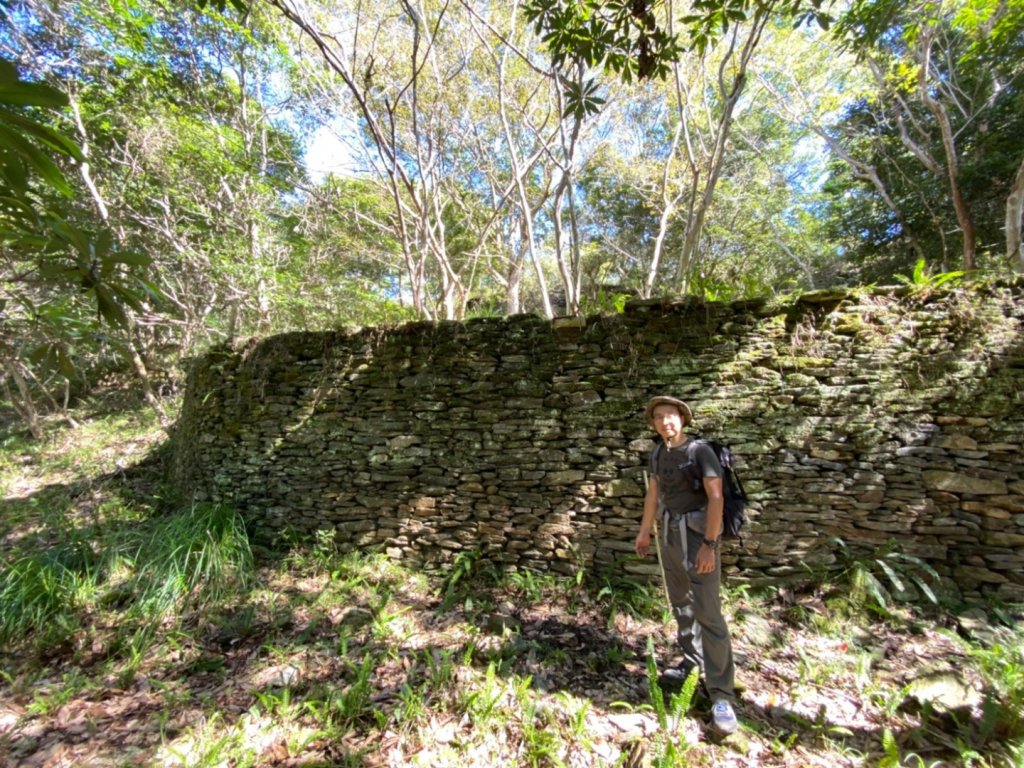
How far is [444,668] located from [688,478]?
187cm

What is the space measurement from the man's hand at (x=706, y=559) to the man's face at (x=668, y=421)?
619mm

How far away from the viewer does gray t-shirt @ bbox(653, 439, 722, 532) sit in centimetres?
231

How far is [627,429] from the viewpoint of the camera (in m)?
3.39

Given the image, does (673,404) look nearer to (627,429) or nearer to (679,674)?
(627,429)

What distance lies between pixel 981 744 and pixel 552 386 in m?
3.05

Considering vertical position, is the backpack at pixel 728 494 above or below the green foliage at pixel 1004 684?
above

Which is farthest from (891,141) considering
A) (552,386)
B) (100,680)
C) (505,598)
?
(100,680)

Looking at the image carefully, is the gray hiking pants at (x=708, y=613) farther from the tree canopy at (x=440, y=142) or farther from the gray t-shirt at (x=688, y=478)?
the tree canopy at (x=440, y=142)

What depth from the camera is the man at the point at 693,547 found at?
2.27m

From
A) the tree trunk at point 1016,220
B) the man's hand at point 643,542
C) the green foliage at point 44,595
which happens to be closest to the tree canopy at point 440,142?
the tree trunk at point 1016,220

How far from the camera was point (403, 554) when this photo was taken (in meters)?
3.77

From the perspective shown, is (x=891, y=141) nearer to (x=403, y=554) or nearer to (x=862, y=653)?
(x=862, y=653)

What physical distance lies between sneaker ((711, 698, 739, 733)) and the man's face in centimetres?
143

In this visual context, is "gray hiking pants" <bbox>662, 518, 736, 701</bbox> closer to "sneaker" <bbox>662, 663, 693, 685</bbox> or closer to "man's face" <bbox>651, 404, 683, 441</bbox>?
"sneaker" <bbox>662, 663, 693, 685</bbox>
